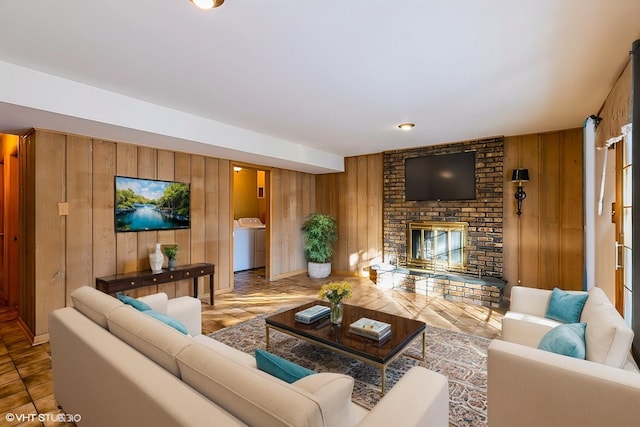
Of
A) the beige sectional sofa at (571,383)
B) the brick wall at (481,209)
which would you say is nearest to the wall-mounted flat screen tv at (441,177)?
the brick wall at (481,209)

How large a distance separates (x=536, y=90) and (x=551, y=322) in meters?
2.12

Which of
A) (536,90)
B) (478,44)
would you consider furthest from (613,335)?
(536,90)

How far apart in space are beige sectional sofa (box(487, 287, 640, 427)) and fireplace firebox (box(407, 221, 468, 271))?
10.6ft

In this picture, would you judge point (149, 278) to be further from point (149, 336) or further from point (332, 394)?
point (332, 394)

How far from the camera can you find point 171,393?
1.09m

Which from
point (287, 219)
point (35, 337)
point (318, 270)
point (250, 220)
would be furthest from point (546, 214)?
point (35, 337)

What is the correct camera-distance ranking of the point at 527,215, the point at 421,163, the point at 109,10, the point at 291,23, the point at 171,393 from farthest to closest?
the point at 421,163, the point at 527,215, the point at 291,23, the point at 109,10, the point at 171,393

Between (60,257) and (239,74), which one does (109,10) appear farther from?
(60,257)

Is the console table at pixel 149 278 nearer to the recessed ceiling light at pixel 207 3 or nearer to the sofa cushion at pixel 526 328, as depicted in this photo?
the recessed ceiling light at pixel 207 3

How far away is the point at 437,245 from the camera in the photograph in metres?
5.24

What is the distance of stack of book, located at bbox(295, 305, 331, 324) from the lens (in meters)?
2.71

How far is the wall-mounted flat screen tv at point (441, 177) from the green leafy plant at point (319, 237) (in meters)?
1.67

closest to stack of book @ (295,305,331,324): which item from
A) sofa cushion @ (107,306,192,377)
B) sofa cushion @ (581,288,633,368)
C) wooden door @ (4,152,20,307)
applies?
sofa cushion @ (107,306,192,377)

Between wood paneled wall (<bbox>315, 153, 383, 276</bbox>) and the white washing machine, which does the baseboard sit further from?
wood paneled wall (<bbox>315, 153, 383, 276</bbox>)
